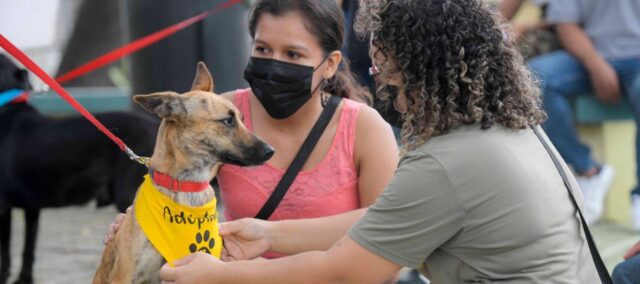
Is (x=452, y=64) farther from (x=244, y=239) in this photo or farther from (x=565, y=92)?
(x=565, y=92)

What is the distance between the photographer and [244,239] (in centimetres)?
313

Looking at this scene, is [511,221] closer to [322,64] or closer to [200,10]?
[322,64]

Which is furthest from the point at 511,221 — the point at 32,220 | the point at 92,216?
the point at 92,216

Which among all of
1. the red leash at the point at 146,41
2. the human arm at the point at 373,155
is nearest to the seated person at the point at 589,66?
the red leash at the point at 146,41

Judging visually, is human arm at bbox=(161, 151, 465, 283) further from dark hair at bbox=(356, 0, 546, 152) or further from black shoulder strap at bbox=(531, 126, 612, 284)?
black shoulder strap at bbox=(531, 126, 612, 284)

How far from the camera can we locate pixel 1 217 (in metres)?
5.19

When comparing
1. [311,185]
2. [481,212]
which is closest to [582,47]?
[311,185]

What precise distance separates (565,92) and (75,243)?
313 cm

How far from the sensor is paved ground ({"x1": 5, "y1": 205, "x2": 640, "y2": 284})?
5504 millimetres

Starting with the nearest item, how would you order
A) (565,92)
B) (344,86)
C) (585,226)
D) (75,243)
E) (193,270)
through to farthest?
(585,226) → (193,270) → (344,86) → (565,92) → (75,243)

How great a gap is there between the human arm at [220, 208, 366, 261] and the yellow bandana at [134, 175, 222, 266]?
0.24 feet

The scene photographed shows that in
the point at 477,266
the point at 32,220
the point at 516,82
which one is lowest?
the point at 32,220

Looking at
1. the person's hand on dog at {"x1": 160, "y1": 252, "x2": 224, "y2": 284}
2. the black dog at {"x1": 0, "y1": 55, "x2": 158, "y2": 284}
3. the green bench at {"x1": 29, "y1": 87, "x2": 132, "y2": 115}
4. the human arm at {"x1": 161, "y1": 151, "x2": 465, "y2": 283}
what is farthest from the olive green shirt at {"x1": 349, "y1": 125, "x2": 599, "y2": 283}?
the green bench at {"x1": 29, "y1": 87, "x2": 132, "y2": 115}

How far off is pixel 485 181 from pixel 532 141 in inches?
8.6
